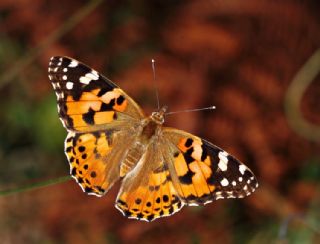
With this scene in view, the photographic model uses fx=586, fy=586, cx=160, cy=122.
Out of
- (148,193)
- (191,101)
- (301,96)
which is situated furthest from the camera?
(301,96)

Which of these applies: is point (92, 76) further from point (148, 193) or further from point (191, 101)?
point (191, 101)

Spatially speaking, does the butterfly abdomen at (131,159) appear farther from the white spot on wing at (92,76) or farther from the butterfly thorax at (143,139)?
the white spot on wing at (92,76)

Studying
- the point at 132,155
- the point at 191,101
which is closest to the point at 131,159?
the point at 132,155

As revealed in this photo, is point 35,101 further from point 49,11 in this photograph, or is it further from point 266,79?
point 266,79

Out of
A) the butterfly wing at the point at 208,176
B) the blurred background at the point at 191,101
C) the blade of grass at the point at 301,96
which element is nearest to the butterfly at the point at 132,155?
the butterfly wing at the point at 208,176

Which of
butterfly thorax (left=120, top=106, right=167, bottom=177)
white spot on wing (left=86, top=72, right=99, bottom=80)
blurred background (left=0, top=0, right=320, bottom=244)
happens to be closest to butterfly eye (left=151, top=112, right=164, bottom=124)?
butterfly thorax (left=120, top=106, right=167, bottom=177)

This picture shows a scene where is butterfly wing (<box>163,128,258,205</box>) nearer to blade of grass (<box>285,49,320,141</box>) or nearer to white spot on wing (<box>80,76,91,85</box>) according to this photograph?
white spot on wing (<box>80,76,91,85</box>)
